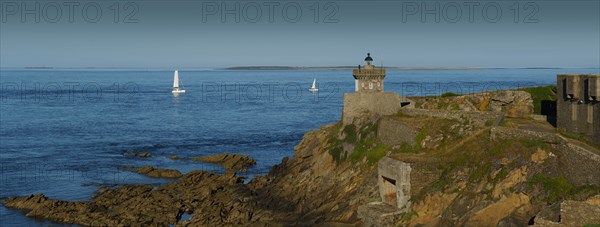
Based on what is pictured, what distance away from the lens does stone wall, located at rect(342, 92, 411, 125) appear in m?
45.9

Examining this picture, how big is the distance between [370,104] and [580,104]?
15.8 metres

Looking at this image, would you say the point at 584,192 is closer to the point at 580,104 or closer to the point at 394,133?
the point at 580,104

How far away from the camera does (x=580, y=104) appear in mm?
33656

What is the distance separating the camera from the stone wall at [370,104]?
4591 cm

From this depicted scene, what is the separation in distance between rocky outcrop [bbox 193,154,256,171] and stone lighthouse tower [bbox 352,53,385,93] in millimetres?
14940

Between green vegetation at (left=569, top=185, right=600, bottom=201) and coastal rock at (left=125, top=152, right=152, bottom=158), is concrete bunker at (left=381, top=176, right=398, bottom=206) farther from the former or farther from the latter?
coastal rock at (left=125, top=152, right=152, bottom=158)


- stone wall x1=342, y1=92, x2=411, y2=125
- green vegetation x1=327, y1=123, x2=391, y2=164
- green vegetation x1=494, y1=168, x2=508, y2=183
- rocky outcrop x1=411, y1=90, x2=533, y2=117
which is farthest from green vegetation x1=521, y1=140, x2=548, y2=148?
stone wall x1=342, y1=92, x2=411, y2=125

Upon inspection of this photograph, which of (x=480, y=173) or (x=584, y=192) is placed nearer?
(x=584, y=192)

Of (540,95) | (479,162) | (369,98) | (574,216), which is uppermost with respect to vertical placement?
(540,95)

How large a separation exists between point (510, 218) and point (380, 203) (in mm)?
8687

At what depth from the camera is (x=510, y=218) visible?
85.6 feet

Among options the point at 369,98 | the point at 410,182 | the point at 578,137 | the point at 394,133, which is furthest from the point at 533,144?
the point at 369,98

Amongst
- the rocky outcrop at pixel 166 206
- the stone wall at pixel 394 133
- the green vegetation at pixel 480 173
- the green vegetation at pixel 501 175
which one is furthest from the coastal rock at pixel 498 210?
the rocky outcrop at pixel 166 206

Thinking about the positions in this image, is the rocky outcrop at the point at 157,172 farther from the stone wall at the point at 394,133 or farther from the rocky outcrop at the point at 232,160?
the stone wall at the point at 394,133
